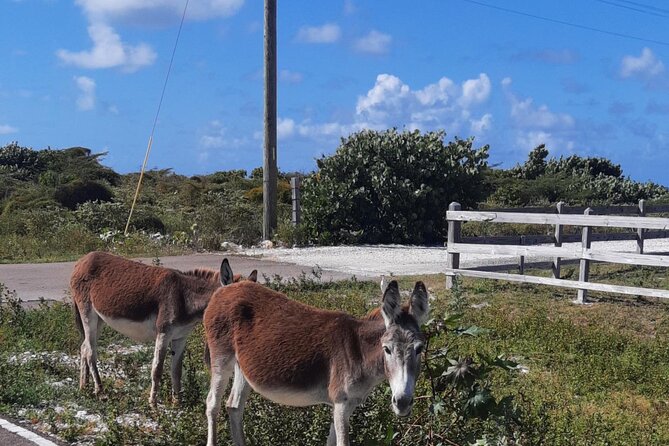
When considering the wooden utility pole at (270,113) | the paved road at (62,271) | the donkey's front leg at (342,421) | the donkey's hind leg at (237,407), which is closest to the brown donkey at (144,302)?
the donkey's hind leg at (237,407)

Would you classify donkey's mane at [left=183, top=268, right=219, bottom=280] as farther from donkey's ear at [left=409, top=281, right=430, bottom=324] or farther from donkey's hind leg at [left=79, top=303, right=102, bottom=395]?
donkey's ear at [left=409, top=281, right=430, bottom=324]

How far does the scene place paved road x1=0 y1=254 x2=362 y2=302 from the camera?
1507 centimetres

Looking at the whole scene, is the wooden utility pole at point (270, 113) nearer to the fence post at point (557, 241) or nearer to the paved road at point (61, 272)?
the paved road at point (61, 272)

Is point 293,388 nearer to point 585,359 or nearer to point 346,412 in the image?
point 346,412

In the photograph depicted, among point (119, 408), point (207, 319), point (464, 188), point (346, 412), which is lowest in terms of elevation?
point (119, 408)

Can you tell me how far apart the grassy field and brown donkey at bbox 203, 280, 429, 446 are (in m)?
0.40

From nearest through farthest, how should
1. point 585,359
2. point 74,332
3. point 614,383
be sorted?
point 614,383
point 585,359
point 74,332

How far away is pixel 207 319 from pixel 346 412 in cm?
152

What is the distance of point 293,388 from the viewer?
208 inches

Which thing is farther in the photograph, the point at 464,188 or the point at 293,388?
the point at 464,188

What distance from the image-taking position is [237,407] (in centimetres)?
584

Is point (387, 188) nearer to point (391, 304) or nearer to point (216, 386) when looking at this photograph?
point (216, 386)

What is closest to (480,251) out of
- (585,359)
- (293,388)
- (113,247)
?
(585,359)

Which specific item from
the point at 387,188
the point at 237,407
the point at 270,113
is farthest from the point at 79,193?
the point at 237,407
